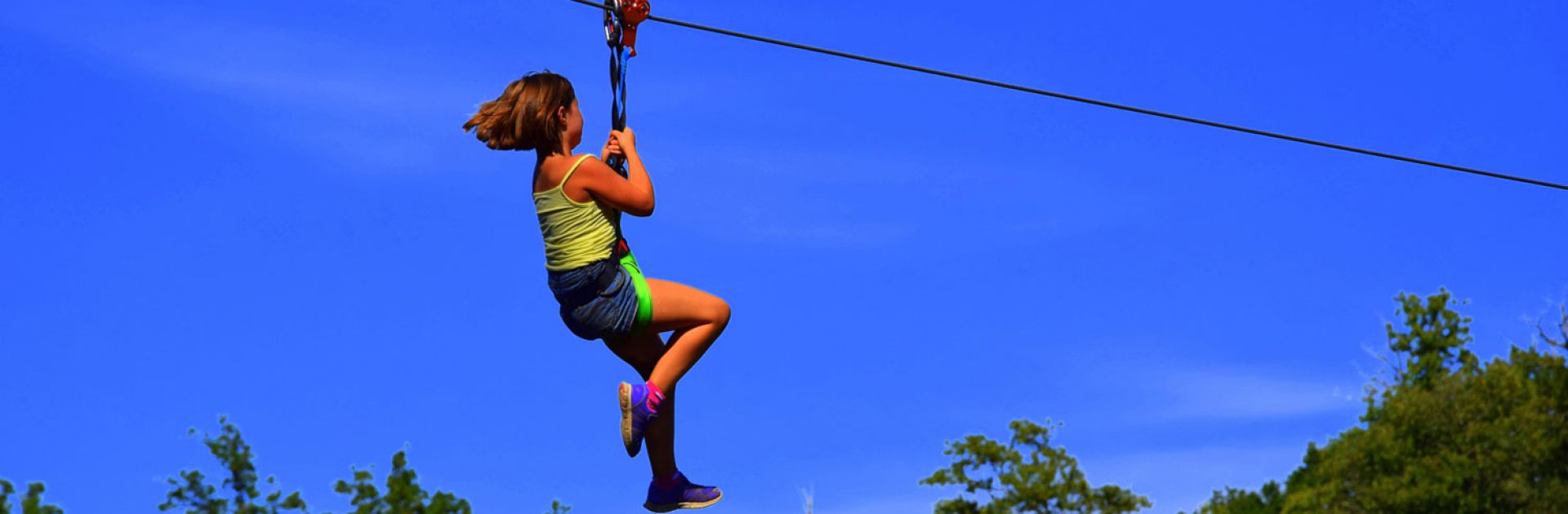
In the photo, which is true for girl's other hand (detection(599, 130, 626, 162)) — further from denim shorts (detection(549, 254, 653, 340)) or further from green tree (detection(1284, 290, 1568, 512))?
green tree (detection(1284, 290, 1568, 512))

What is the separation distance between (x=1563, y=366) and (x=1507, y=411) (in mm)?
1474

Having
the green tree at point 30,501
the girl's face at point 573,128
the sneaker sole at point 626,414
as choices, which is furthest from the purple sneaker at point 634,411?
the green tree at point 30,501

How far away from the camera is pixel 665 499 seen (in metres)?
9.55

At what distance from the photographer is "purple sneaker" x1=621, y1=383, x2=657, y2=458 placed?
9086 millimetres

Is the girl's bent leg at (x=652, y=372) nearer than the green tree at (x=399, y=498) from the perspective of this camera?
Yes

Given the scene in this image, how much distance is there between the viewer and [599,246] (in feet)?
29.7

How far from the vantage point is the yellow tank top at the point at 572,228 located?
29.5 feet

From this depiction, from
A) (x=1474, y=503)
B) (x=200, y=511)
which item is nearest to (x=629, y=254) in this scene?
(x=200, y=511)

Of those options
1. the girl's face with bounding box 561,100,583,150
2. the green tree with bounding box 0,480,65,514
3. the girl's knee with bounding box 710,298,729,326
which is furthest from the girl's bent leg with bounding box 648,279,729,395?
the green tree with bounding box 0,480,65,514

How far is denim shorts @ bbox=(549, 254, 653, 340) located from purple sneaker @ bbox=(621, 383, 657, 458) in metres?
0.28

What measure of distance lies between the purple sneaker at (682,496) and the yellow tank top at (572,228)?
1257 mm

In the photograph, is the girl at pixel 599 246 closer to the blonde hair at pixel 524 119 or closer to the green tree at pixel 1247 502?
the blonde hair at pixel 524 119

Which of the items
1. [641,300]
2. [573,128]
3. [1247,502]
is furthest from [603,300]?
[1247,502]

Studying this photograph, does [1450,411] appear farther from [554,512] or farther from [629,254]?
[629,254]
